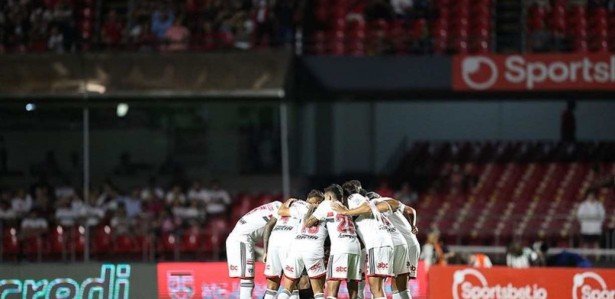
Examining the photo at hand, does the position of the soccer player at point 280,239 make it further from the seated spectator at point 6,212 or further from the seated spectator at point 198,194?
the seated spectator at point 6,212

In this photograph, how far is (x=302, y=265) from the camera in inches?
723

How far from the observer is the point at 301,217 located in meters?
18.6

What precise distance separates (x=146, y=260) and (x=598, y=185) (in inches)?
322

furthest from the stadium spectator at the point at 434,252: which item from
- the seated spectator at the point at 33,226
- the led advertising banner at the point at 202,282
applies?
the seated spectator at the point at 33,226

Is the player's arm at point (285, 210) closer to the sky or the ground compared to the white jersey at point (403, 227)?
closer to the sky

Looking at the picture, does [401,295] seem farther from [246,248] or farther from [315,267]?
[246,248]

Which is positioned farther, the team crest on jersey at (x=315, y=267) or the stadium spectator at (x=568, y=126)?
the stadium spectator at (x=568, y=126)

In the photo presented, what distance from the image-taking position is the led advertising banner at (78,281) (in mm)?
21391

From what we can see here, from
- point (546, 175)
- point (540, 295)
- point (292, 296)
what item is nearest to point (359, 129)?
point (546, 175)

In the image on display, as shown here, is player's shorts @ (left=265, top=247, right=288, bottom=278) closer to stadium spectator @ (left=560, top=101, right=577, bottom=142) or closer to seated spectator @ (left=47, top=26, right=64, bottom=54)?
seated spectator @ (left=47, top=26, right=64, bottom=54)

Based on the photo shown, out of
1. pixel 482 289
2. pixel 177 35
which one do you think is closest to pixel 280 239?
pixel 482 289

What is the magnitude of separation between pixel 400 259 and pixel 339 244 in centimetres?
87

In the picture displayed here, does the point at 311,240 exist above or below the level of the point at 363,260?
above

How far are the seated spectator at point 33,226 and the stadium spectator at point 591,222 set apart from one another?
9.18 metres
